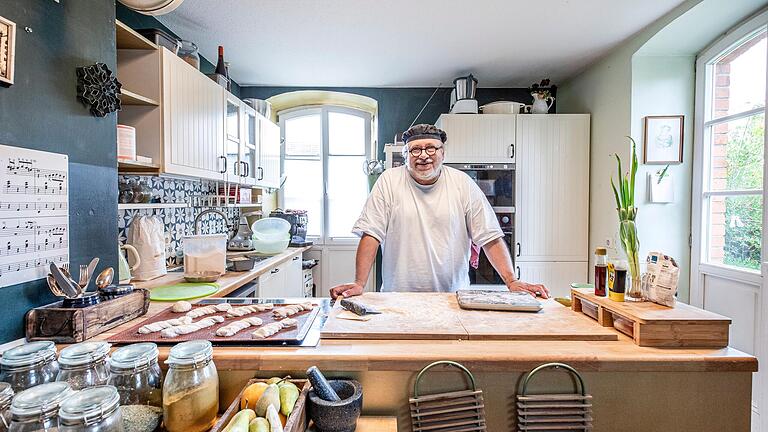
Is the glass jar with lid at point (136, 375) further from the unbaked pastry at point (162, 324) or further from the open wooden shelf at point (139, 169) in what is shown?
the open wooden shelf at point (139, 169)

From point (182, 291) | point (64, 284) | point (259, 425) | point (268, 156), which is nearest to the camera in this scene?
point (259, 425)

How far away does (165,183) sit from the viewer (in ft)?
8.89

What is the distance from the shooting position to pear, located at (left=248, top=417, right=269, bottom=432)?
696 mm

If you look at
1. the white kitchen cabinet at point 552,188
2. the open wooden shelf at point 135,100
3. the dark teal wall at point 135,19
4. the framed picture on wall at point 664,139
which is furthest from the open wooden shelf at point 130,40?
the framed picture on wall at point 664,139

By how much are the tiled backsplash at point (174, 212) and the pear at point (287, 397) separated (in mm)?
1898

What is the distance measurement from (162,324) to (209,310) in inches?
5.7

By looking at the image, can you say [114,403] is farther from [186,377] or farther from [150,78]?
[150,78]

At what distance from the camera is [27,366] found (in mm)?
710

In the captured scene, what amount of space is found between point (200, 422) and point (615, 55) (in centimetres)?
358

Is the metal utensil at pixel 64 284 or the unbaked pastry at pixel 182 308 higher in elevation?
the metal utensil at pixel 64 284

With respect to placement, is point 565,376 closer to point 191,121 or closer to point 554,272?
point 191,121

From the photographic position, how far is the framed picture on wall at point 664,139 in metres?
2.76

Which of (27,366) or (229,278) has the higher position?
(27,366)

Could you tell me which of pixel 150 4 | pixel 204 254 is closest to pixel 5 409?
pixel 150 4
